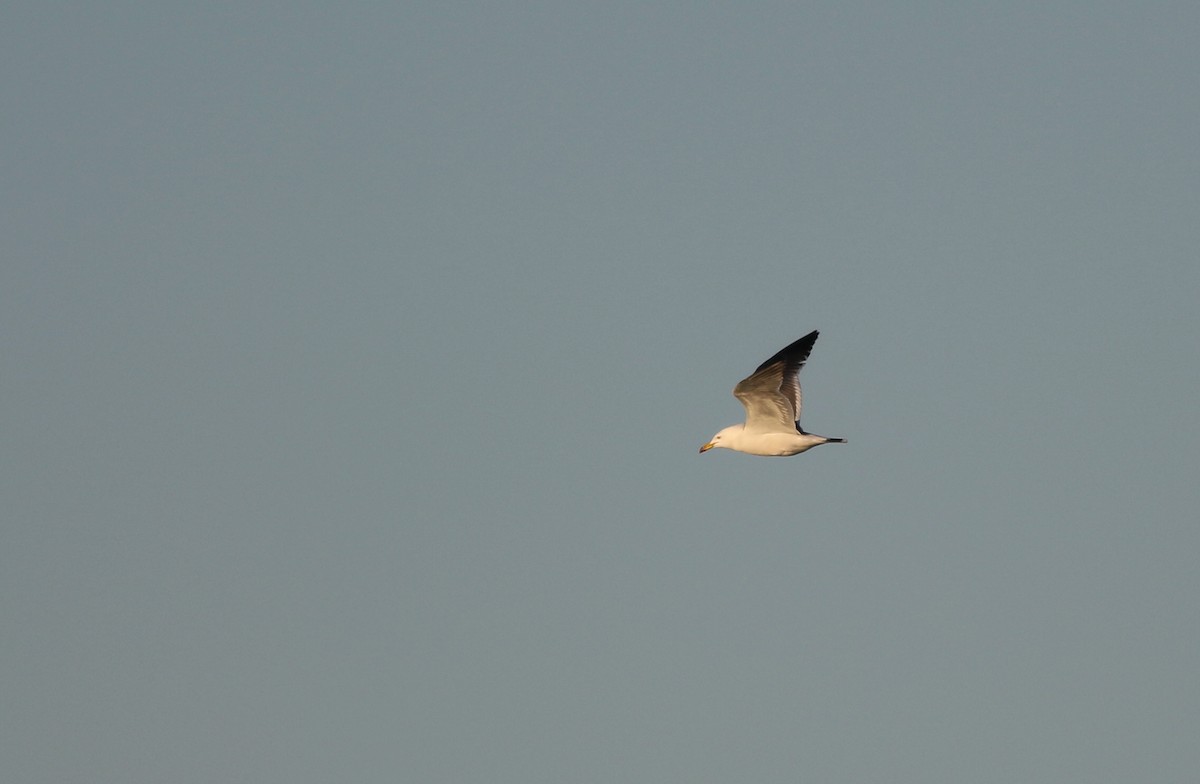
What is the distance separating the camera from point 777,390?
106 feet

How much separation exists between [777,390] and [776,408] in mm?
546

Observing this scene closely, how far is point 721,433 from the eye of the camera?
34625 mm

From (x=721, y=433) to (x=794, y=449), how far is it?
7.16ft

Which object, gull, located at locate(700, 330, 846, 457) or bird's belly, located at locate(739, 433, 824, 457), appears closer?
gull, located at locate(700, 330, 846, 457)

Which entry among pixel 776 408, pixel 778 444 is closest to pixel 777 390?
pixel 776 408

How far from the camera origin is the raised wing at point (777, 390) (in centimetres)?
3195

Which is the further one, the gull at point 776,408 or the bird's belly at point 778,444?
the bird's belly at point 778,444

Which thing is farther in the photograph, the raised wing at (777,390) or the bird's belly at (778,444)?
the bird's belly at (778,444)

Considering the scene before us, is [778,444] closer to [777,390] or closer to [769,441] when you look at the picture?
[769,441]

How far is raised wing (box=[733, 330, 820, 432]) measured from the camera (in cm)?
3195

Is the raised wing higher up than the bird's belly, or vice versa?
the raised wing

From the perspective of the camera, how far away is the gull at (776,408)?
32.0 metres

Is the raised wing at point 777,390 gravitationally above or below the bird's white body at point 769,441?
above

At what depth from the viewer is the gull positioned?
32031 millimetres
